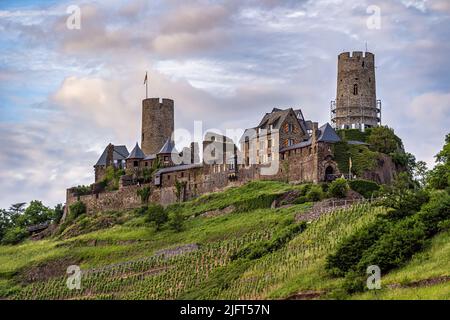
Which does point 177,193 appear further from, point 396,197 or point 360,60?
point 396,197

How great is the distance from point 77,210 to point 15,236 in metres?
7.51

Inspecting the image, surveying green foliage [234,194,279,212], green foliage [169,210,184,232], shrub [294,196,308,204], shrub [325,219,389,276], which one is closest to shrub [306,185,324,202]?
shrub [294,196,308,204]

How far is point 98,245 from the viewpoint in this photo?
93.9m

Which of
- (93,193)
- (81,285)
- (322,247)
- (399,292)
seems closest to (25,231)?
(93,193)

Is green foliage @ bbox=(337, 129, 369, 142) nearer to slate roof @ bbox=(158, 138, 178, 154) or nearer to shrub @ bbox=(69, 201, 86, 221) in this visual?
slate roof @ bbox=(158, 138, 178, 154)

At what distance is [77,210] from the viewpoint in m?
108

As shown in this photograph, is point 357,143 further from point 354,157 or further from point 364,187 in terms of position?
point 364,187

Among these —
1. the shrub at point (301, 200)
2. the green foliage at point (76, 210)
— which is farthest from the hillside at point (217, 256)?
the green foliage at point (76, 210)

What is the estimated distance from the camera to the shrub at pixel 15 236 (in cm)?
10969

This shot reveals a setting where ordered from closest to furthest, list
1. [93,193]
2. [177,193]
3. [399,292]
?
[399,292]
[177,193]
[93,193]

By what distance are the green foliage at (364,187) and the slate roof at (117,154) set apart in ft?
121

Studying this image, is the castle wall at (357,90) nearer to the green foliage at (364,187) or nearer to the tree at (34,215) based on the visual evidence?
the green foliage at (364,187)
